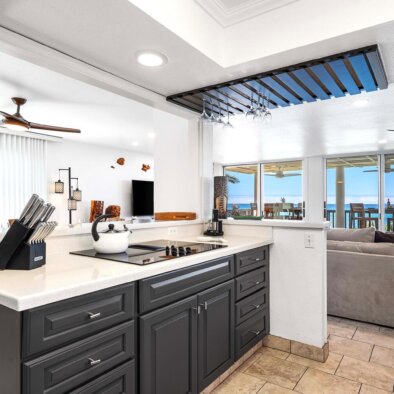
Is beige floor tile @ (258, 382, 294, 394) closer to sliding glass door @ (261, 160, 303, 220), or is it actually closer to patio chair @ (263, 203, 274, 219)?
sliding glass door @ (261, 160, 303, 220)

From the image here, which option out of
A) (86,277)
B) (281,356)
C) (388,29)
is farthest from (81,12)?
(281,356)

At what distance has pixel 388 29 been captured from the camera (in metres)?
1.66

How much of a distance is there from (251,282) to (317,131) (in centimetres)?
380

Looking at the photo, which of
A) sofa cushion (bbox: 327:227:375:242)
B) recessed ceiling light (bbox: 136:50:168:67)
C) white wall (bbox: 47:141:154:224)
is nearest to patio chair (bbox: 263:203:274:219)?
white wall (bbox: 47:141:154:224)

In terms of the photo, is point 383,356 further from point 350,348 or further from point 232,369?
point 232,369

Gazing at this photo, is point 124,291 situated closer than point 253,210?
Yes

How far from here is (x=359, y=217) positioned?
26.2 ft

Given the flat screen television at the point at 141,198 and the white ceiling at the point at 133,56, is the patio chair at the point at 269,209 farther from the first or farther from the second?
the white ceiling at the point at 133,56

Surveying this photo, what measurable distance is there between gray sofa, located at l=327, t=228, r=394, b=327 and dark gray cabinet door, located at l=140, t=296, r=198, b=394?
2.16 meters

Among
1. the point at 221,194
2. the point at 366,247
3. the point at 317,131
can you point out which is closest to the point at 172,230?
the point at 221,194

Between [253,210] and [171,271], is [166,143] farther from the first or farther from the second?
[253,210]

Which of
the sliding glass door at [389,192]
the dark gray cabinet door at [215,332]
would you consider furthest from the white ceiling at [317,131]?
the dark gray cabinet door at [215,332]

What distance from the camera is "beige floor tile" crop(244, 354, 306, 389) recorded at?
2.20 meters

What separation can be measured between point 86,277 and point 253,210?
8485 millimetres
